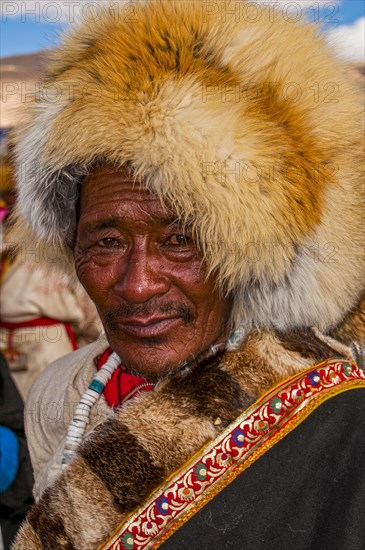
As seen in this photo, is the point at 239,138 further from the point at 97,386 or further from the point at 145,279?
the point at 97,386

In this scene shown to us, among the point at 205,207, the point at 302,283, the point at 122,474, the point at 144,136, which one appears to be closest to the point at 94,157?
the point at 144,136

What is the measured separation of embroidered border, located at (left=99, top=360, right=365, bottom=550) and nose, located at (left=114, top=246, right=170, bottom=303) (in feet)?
1.20

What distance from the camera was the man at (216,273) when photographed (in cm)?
140

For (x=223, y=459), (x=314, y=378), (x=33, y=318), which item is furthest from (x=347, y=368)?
(x=33, y=318)

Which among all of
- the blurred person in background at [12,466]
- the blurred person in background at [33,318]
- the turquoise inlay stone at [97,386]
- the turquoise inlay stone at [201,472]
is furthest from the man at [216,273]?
the blurred person in background at [33,318]

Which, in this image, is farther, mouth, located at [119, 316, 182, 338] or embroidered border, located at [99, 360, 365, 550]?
mouth, located at [119, 316, 182, 338]

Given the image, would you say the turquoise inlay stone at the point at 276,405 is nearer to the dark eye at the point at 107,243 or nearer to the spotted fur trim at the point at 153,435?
the spotted fur trim at the point at 153,435

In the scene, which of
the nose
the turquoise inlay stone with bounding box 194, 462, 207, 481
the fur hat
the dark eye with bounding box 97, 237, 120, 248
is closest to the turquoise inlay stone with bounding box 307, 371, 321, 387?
the fur hat

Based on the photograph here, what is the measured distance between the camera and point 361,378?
1454 mm

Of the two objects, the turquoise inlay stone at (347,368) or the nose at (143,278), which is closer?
the turquoise inlay stone at (347,368)

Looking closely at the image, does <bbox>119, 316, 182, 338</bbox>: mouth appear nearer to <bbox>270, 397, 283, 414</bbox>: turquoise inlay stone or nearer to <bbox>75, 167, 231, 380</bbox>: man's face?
Answer: <bbox>75, 167, 231, 380</bbox>: man's face

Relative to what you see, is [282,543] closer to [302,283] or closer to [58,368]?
[302,283]

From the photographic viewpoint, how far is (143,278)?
1.60 metres

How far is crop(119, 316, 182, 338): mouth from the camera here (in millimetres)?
1634
